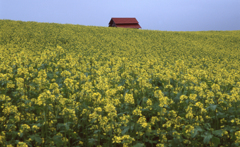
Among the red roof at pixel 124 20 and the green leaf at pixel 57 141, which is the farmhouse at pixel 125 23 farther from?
the green leaf at pixel 57 141

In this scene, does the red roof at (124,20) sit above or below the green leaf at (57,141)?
above

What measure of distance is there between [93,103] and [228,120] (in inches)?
163

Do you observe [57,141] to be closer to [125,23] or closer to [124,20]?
[125,23]

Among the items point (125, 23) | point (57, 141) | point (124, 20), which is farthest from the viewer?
point (124, 20)

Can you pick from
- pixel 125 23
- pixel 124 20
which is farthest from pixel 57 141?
pixel 124 20

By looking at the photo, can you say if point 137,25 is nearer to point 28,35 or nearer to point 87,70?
point 28,35

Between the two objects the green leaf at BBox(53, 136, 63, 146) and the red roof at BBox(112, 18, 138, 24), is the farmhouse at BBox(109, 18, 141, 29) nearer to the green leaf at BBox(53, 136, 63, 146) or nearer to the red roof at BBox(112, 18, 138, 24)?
the red roof at BBox(112, 18, 138, 24)

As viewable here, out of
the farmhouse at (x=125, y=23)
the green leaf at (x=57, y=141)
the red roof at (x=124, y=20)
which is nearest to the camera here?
the green leaf at (x=57, y=141)

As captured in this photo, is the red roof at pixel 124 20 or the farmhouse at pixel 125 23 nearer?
the farmhouse at pixel 125 23

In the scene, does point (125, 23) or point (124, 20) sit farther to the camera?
point (124, 20)

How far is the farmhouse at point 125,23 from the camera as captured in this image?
6469 cm

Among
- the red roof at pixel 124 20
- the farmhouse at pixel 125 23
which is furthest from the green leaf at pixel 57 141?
A: the red roof at pixel 124 20

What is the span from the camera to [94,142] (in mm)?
5066

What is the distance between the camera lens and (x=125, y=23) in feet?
214
